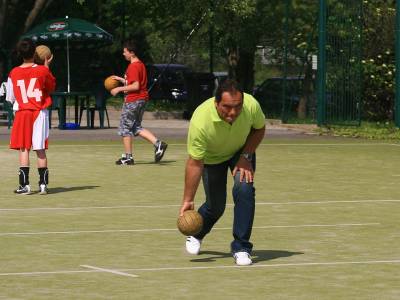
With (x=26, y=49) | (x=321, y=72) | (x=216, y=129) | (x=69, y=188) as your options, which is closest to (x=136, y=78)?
(x=69, y=188)

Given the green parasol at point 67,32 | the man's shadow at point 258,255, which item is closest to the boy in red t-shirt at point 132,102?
the man's shadow at point 258,255

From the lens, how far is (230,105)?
10.4 metres

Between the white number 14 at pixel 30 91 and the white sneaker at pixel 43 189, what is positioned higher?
the white number 14 at pixel 30 91

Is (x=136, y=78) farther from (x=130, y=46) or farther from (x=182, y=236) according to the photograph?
(x=182, y=236)

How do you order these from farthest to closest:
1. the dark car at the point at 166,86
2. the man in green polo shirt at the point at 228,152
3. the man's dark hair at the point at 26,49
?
the dark car at the point at 166,86 < the man's dark hair at the point at 26,49 < the man in green polo shirt at the point at 228,152

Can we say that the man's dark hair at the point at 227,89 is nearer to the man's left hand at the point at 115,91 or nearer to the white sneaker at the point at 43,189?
the white sneaker at the point at 43,189

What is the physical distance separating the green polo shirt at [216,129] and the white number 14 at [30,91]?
19.1 ft

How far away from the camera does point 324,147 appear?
25.7m

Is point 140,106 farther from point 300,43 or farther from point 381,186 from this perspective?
point 300,43

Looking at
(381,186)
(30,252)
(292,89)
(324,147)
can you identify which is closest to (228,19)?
(292,89)

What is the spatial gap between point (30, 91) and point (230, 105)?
6366mm

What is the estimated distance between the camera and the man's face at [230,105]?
34.0ft

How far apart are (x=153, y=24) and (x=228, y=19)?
3747mm

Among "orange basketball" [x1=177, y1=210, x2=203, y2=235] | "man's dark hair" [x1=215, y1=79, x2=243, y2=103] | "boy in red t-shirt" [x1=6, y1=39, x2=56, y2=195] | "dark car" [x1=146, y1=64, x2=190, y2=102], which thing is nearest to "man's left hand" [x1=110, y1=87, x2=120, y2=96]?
"boy in red t-shirt" [x1=6, y1=39, x2=56, y2=195]
